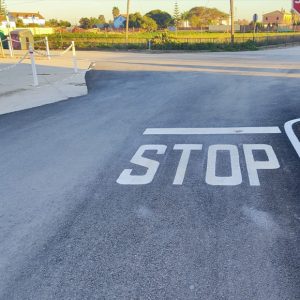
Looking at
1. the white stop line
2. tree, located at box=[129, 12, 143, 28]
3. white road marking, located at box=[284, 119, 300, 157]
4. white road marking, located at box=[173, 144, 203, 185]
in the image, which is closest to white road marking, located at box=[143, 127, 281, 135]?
the white stop line

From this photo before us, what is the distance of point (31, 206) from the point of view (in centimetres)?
413

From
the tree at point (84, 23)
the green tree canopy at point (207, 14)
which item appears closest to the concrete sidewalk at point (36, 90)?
the tree at point (84, 23)

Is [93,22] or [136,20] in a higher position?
[93,22]

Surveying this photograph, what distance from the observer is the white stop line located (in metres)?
4.66

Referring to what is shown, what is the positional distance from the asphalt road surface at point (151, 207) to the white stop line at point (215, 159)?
0.02m

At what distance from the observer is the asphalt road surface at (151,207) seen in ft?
9.25

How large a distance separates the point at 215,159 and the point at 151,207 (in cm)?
172

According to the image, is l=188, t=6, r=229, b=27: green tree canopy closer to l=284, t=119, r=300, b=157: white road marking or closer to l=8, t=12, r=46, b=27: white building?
l=8, t=12, r=46, b=27: white building

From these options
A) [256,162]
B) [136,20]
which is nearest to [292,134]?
[256,162]

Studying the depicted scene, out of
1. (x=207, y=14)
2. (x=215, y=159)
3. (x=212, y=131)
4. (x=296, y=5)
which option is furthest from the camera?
(x=207, y=14)

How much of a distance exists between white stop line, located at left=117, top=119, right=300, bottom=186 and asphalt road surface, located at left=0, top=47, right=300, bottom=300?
0.02 meters

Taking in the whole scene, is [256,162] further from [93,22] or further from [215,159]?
[93,22]

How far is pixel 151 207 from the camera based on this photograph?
157 inches

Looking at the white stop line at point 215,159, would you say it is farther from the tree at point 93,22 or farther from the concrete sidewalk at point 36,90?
the tree at point 93,22
